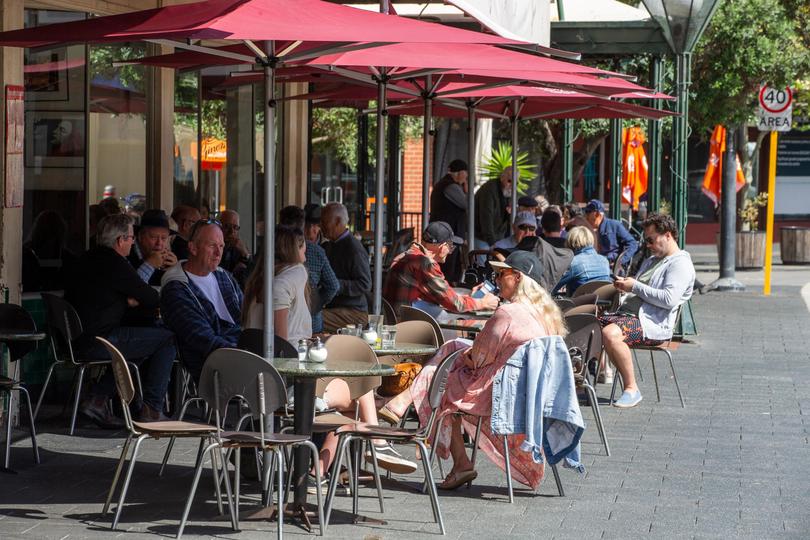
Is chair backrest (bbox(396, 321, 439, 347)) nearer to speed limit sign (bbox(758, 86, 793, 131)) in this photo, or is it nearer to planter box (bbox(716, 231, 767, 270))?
speed limit sign (bbox(758, 86, 793, 131))

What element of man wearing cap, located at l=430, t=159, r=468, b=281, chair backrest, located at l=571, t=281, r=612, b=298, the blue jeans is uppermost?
man wearing cap, located at l=430, t=159, r=468, b=281

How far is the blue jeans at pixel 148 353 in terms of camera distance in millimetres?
→ 9234

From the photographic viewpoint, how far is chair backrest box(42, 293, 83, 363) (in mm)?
9055

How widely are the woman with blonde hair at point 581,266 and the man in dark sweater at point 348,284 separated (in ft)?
7.40

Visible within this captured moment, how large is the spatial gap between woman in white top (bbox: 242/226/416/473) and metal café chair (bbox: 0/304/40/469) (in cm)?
Answer: 150

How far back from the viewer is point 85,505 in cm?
696

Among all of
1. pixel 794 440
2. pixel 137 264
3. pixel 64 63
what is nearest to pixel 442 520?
pixel 794 440

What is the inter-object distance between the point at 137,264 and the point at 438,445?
3.65m

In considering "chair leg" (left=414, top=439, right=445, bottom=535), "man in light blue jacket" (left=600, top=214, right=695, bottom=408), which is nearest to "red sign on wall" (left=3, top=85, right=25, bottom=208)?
"chair leg" (left=414, top=439, right=445, bottom=535)

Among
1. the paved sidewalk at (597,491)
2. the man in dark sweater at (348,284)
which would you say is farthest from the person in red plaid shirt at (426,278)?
the paved sidewalk at (597,491)

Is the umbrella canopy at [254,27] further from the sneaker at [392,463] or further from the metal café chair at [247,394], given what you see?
the sneaker at [392,463]

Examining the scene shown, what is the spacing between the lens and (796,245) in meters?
28.0

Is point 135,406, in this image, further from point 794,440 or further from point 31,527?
point 794,440

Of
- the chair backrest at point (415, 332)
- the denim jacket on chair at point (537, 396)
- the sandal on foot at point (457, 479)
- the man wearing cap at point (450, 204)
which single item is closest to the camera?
the denim jacket on chair at point (537, 396)
